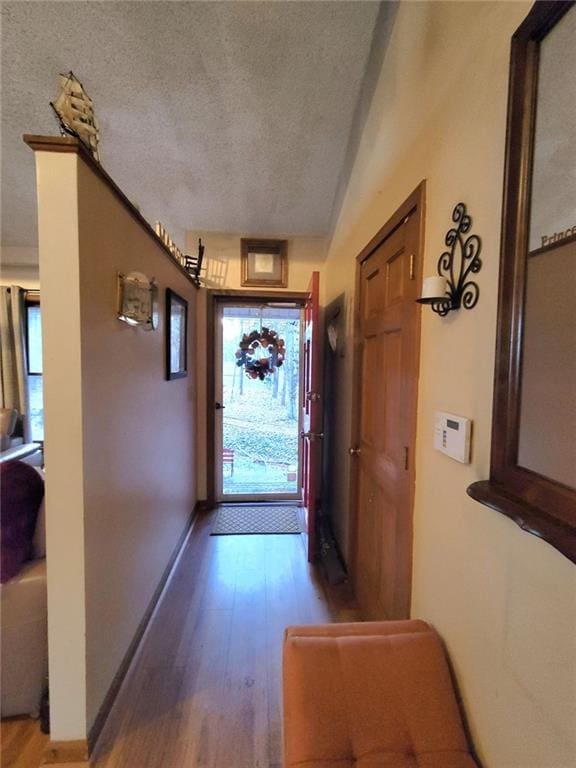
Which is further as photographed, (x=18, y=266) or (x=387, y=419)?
(x=18, y=266)

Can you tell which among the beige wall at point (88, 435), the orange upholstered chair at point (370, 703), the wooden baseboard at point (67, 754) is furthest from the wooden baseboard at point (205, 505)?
the orange upholstered chair at point (370, 703)

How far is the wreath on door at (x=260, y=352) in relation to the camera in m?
3.31

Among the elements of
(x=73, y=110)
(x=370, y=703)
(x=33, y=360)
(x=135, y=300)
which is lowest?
(x=370, y=703)

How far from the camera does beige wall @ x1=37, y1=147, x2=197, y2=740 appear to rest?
1024mm

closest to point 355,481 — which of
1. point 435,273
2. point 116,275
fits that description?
point 435,273

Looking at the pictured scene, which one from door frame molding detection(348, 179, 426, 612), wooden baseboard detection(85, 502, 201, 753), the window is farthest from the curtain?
door frame molding detection(348, 179, 426, 612)

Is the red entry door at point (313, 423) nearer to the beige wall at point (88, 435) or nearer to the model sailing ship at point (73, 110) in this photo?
the beige wall at point (88, 435)

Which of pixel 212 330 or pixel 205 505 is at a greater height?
pixel 212 330

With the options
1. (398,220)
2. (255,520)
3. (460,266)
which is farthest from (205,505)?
(460,266)

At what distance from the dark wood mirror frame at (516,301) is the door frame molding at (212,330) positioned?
2.35 metres

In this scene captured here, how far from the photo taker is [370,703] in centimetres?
87

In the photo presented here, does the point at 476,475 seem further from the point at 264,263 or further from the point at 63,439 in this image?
the point at 264,263

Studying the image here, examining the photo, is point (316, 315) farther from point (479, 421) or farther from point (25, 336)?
point (25, 336)

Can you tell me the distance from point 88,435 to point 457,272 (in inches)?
50.4
